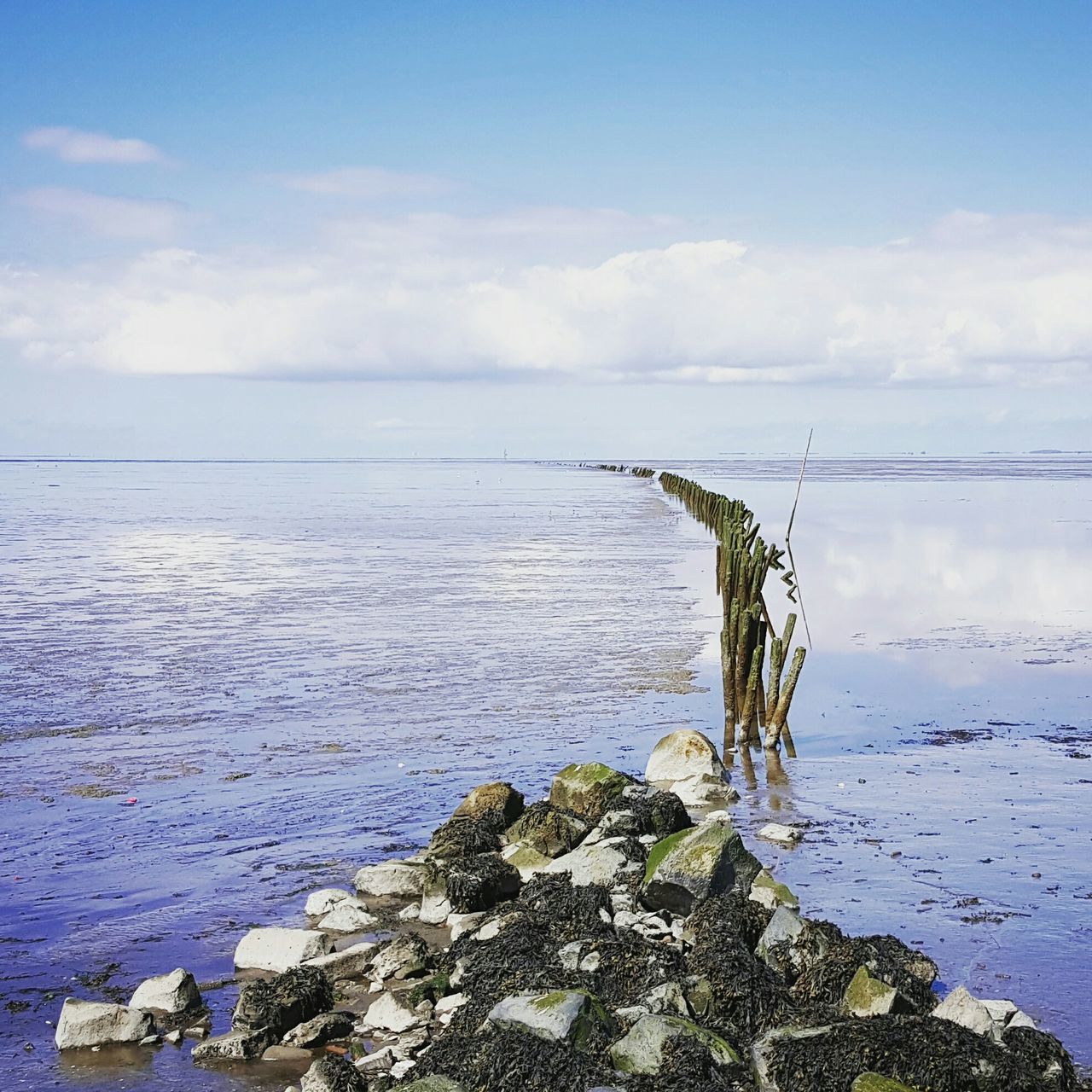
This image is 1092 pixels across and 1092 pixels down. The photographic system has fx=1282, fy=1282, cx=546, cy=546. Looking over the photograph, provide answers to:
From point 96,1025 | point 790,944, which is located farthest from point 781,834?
point 96,1025

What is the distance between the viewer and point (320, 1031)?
25.5ft

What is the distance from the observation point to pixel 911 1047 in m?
6.78

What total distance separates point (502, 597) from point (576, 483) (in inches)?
3155

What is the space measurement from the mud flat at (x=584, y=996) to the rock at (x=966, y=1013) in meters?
0.01

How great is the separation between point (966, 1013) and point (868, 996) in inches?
21.5

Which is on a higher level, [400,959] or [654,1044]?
[654,1044]

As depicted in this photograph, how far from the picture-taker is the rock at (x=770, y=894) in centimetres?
923

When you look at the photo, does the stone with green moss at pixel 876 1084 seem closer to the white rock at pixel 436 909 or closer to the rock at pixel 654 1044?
the rock at pixel 654 1044

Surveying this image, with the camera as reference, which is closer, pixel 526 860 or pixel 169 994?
pixel 169 994

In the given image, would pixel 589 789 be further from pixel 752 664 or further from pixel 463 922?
pixel 752 664

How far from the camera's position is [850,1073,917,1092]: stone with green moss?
6453 millimetres

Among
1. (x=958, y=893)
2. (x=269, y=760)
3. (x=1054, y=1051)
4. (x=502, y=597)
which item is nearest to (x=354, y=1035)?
(x=1054, y=1051)

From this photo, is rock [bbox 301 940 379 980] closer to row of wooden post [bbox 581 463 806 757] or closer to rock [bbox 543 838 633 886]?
rock [bbox 543 838 633 886]

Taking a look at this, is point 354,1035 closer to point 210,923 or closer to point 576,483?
point 210,923
